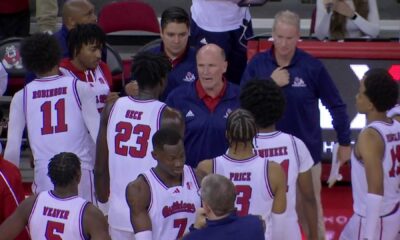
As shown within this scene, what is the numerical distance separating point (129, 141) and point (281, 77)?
1.32 meters

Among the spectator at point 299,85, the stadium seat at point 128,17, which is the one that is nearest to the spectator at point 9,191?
the spectator at point 299,85

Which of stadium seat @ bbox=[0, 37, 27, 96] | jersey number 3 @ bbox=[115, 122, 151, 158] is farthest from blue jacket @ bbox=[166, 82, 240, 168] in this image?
stadium seat @ bbox=[0, 37, 27, 96]

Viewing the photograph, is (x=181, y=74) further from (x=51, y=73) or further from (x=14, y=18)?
(x=14, y=18)

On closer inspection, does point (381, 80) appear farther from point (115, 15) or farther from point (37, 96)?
point (115, 15)

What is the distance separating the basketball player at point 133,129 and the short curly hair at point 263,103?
42 cm

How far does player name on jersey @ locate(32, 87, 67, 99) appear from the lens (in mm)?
6738

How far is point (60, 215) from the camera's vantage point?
569 centimetres

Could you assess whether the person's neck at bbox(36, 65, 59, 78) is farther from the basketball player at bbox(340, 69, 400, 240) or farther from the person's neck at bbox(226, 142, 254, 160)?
the basketball player at bbox(340, 69, 400, 240)

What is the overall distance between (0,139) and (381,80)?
3.71 meters

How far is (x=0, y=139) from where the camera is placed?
29.5ft

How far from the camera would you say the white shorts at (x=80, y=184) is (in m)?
6.84

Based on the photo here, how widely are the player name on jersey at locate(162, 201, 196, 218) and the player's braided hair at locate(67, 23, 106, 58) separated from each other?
184cm

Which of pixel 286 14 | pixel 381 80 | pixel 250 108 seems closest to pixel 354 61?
pixel 286 14

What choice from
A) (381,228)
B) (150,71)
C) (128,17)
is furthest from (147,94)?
(128,17)
